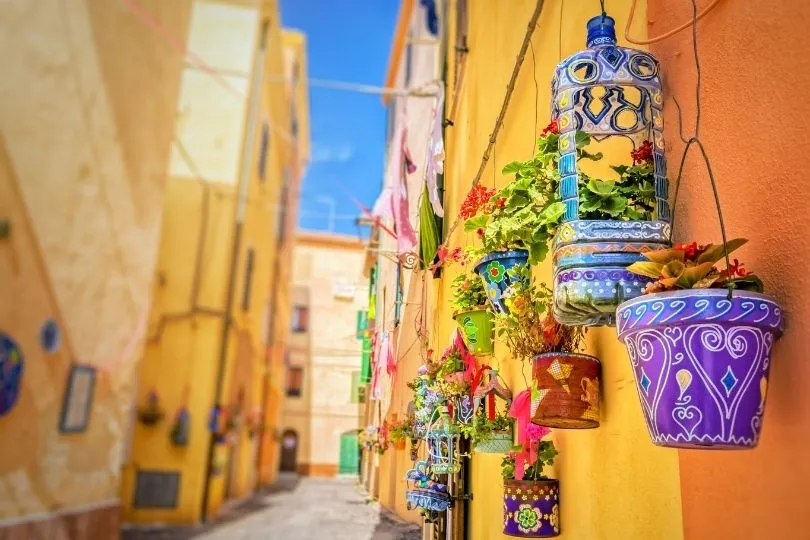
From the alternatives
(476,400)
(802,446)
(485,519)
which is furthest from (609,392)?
(485,519)

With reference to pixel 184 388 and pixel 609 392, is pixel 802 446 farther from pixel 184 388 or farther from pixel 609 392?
pixel 184 388

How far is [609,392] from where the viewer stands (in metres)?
1.68

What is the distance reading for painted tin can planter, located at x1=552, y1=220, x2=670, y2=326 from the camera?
126cm

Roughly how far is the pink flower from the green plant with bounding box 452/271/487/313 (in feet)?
2.22

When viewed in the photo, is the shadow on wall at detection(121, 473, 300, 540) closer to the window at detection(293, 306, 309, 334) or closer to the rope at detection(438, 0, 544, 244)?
the window at detection(293, 306, 309, 334)

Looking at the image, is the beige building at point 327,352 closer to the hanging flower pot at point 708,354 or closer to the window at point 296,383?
the window at point 296,383

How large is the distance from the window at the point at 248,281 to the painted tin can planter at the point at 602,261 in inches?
434

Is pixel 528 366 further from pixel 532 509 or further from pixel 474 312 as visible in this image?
pixel 532 509

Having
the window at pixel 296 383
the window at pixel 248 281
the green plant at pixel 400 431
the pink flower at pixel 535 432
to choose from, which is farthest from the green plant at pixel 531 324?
the window at pixel 248 281

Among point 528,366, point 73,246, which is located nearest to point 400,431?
point 528,366

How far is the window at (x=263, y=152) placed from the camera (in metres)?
12.7

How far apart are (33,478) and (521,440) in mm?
5071

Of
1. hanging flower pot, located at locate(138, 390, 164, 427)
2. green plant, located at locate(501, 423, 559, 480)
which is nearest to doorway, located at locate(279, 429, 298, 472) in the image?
hanging flower pot, located at locate(138, 390, 164, 427)

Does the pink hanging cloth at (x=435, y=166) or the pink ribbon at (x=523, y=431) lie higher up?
the pink hanging cloth at (x=435, y=166)
